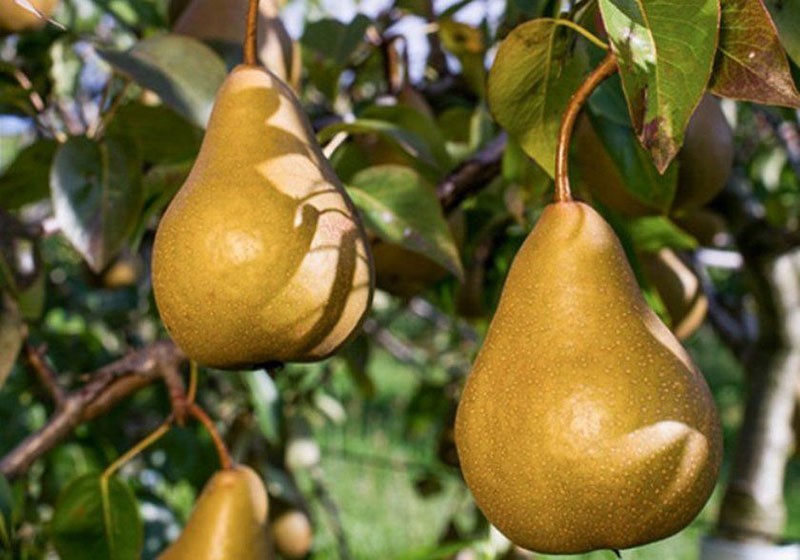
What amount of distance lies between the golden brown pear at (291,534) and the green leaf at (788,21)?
1157mm

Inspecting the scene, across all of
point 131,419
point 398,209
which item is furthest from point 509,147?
point 131,419

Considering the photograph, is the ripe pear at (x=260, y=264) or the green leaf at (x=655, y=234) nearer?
the ripe pear at (x=260, y=264)

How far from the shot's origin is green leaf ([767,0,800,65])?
62cm

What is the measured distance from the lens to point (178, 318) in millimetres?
605

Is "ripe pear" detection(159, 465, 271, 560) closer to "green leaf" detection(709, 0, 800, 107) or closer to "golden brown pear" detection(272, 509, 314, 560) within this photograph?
"green leaf" detection(709, 0, 800, 107)

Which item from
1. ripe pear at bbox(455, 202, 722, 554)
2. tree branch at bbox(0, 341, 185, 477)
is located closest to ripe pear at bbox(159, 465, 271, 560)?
tree branch at bbox(0, 341, 185, 477)

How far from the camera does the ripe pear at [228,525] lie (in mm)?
814

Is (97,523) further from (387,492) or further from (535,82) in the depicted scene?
(387,492)

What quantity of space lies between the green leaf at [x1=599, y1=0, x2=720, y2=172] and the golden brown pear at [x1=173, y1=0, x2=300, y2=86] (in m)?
0.55

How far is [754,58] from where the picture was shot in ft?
1.76

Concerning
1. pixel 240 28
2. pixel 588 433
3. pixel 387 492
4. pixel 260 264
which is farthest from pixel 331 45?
pixel 387 492

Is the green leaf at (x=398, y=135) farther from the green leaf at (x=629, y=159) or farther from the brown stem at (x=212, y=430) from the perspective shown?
the brown stem at (x=212, y=430)

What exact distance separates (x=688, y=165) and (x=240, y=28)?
1.44 ft

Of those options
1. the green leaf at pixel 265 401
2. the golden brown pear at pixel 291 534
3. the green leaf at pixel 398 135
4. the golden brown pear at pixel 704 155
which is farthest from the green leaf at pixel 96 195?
the golden brown pear at pixel 291 534
